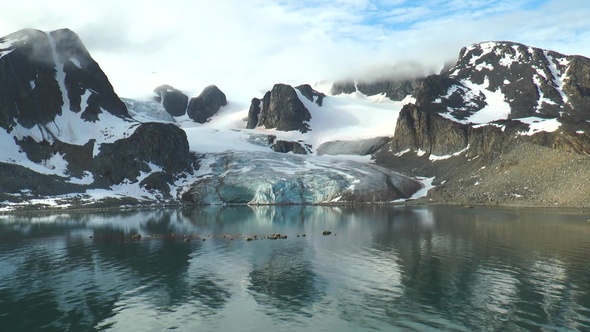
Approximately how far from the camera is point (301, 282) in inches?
1708

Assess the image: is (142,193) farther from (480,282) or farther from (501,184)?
(480,282)

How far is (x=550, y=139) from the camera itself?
Answer: 19088cm

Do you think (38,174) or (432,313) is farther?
(38,174)

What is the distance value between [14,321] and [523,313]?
34.3 meters

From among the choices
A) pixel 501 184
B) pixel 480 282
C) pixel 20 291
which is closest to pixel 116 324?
pixel 20 291

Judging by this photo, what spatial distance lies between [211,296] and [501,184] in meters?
149

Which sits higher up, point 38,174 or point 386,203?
point 38,174

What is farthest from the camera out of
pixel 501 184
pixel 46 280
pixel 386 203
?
pixel 386 203

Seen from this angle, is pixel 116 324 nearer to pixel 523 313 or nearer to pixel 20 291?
pixel 20 291

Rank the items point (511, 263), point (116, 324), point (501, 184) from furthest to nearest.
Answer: point (501, 184)
point (511, 263)
point (116, 324)

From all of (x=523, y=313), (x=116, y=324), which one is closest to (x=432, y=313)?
(x=523, y=313)

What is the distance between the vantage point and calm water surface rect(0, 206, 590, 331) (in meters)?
31.7

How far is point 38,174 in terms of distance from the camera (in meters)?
169

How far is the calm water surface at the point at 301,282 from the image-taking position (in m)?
31.7
